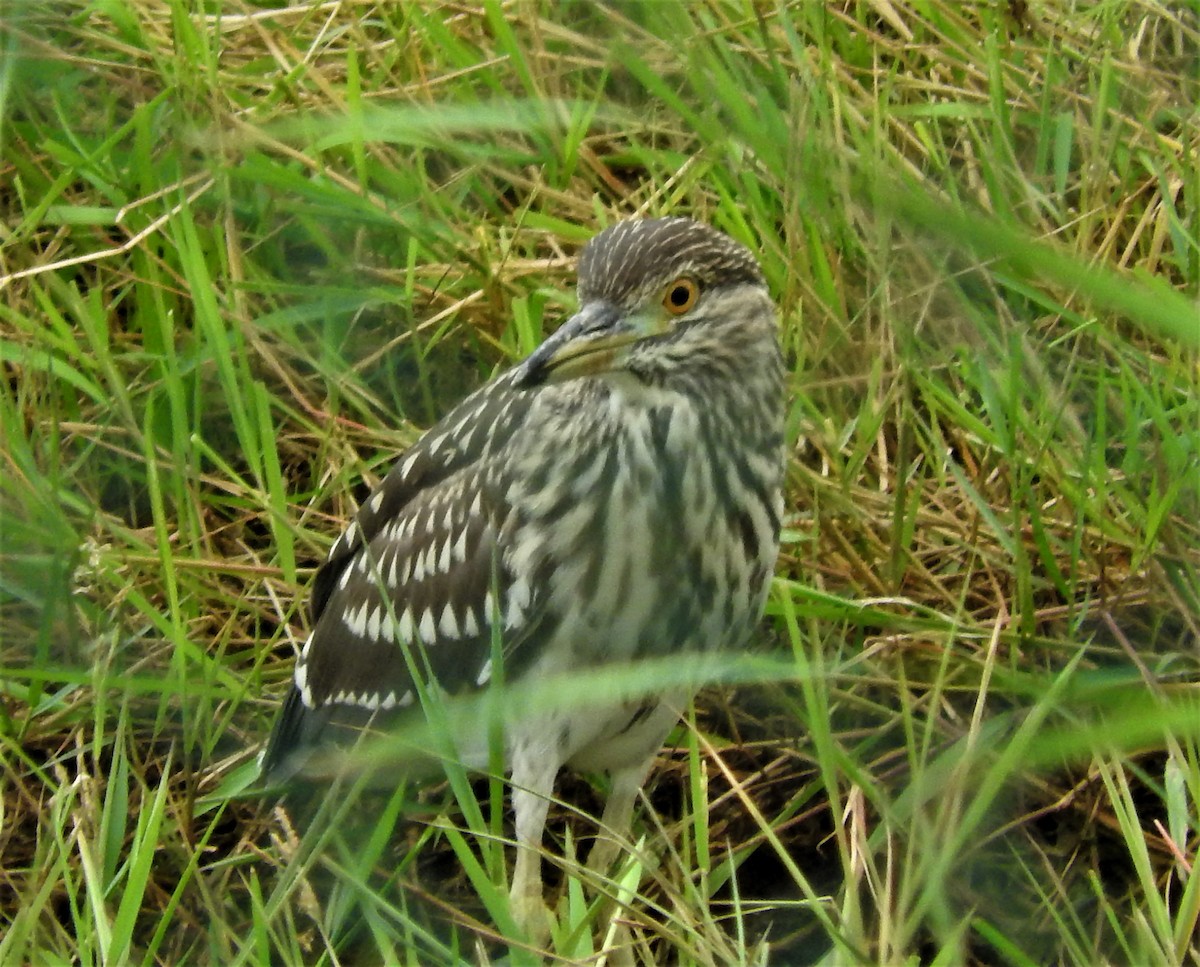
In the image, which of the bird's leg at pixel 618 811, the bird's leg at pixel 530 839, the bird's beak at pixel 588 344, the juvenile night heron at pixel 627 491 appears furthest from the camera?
the bird's leg at pixel 618 811

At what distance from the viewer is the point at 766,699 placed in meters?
3.20

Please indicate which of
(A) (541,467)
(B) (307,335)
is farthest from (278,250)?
(A) (541,467)

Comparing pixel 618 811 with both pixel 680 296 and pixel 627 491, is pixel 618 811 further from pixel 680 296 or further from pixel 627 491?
pixel 680 296

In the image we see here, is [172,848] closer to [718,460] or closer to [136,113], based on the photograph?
[718,460]

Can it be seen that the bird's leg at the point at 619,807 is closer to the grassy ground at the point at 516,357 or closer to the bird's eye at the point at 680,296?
the grassy ground at the point at 516,357

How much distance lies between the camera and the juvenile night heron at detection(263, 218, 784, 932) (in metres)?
2.55

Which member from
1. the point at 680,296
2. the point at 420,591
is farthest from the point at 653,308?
the point at 420,591

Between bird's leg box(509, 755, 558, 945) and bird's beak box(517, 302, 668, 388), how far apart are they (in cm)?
61

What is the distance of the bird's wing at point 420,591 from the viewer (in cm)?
275

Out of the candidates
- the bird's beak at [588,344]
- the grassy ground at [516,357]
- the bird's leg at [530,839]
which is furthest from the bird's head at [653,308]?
the bird's leg at [530,839]

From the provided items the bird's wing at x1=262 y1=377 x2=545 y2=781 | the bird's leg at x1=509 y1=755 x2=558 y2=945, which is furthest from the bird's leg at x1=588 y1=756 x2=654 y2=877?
the bird's wing at x1=262 y1=377 x2=545 y2=781

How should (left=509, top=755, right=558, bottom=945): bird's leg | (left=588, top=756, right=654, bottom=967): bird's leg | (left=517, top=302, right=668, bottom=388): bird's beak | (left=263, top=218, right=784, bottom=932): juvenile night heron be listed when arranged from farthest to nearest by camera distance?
(left=588, top=756, right=654, bottom=967): bird's leg, (left=509, top=755, right=558, bottom=945): bird's leg, (left=263, top=218, right=784, bottom=932): juvenile night heron, (left=517, top=302, right=668, bottom=388): bird's beak

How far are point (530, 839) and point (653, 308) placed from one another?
85cm

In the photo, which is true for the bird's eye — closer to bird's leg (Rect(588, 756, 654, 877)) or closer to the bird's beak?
the bird's beak
